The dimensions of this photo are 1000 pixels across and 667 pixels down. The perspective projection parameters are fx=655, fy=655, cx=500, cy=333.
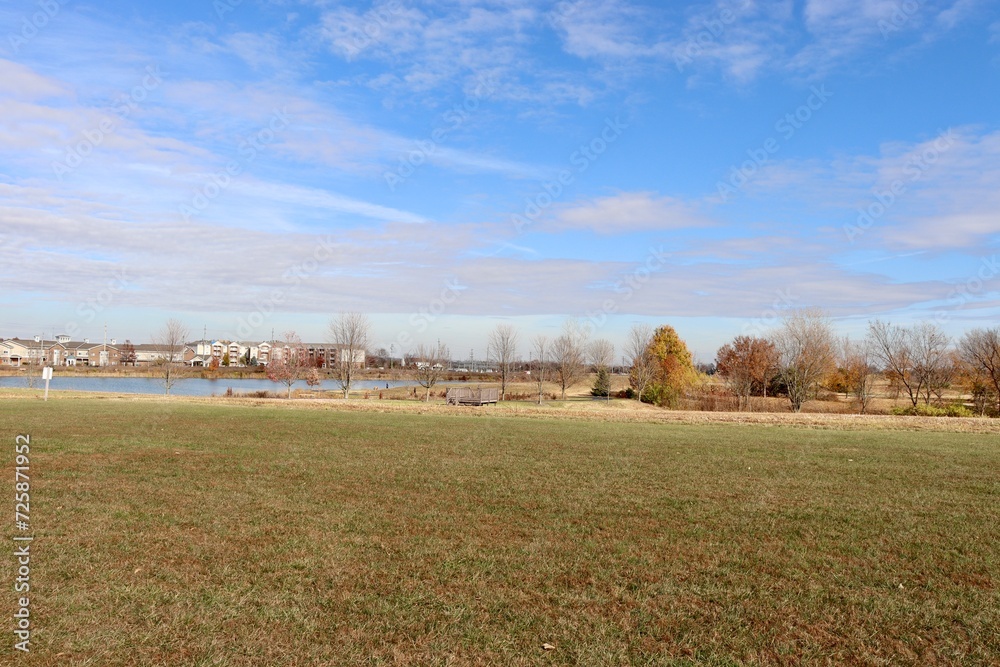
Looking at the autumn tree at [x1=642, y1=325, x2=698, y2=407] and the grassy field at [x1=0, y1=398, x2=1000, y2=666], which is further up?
the autumn tree at [x1=642, y1=325, x2=698, y2=407]

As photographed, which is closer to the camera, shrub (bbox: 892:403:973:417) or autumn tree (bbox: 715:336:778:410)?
shrub (bbox: 892:403:973:417)

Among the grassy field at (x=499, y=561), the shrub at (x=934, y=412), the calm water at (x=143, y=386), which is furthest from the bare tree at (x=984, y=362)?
the calm water at (x=143, y=386)

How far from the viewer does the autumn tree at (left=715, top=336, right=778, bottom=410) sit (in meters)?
52.6

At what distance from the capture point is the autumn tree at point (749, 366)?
2071 inches

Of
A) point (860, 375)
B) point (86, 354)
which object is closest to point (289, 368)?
point (860, 375)

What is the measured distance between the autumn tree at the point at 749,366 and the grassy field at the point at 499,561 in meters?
38.7

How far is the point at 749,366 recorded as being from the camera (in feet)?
182

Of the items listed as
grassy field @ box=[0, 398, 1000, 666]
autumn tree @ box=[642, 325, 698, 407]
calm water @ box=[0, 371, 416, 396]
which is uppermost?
autumn tree @ box=[642, 325, 698, 407]

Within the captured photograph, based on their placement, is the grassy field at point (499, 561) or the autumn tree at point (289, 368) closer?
the grassy field at point (499, 561)

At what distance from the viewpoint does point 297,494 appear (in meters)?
10.3

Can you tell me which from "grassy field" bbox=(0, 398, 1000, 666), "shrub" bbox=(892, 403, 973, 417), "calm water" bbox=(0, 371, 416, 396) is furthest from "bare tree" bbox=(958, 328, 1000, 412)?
"calm water" bbox=(0, 371, 416, 396)

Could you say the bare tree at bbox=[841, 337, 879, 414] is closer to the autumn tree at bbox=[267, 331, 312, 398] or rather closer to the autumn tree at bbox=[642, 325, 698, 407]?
the autumn tree at bbox=[642, 325, 698, 407]

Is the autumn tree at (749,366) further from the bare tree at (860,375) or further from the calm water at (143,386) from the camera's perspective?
the calm water at (143,386)

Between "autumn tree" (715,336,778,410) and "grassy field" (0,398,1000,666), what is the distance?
38.7 metres
